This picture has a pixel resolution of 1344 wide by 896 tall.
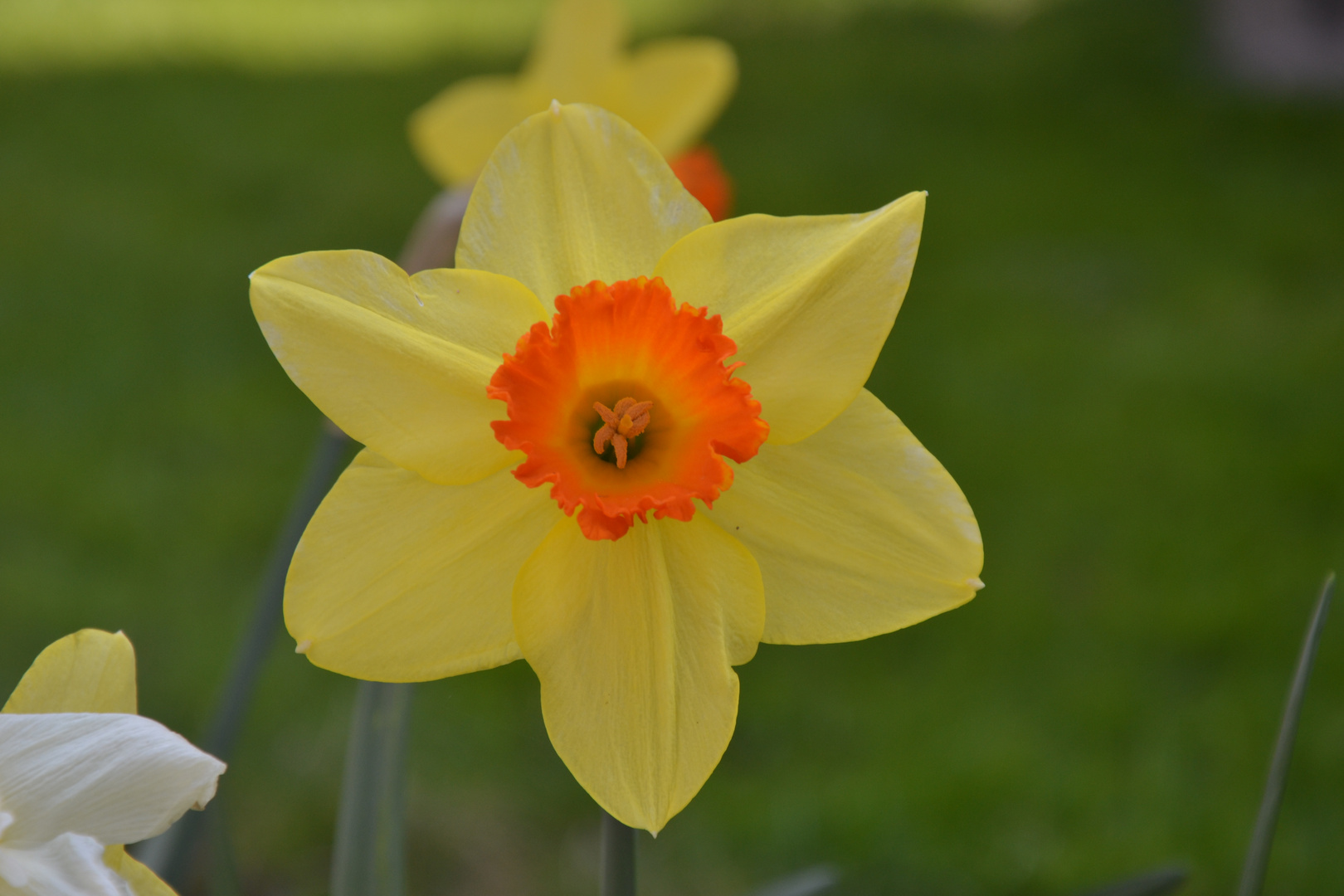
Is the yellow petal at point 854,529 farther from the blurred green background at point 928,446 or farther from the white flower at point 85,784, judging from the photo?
the blurred green background at point 928,446

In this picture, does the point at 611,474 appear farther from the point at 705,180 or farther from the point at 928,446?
the point at 928,446

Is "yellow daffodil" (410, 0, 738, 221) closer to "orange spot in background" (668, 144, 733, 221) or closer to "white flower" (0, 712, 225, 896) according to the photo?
"orange spot in background" (668, 144, 733, 221)

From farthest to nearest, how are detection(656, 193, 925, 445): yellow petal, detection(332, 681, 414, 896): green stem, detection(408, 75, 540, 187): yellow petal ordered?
detection(408, 75, 540, 187): yellow petal < detection(332, 681, 414, 896): green stem < detection(656, 193, 925, 445): yellow petal

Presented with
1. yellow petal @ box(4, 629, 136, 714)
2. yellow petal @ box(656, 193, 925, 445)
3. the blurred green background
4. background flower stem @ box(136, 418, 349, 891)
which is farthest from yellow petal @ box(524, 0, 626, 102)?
the blurred green background

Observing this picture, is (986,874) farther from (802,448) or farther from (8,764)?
(8,764)

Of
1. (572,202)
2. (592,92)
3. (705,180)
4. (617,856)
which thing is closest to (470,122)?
(592,92)

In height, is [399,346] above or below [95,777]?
above

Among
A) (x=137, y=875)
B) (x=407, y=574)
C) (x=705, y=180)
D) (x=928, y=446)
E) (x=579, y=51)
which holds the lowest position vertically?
(x=928, y=446)
